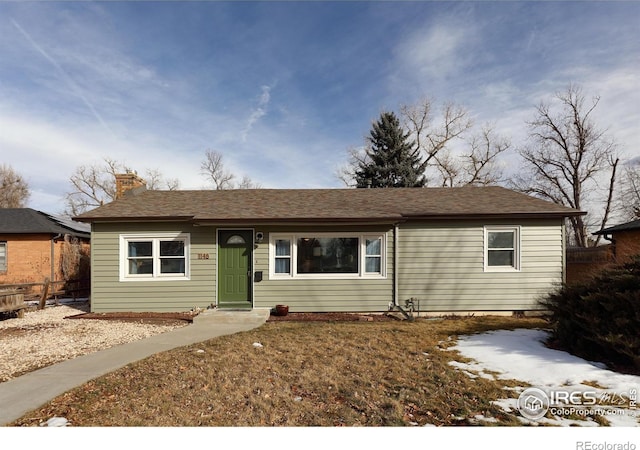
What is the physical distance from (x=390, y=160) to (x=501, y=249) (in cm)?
1633

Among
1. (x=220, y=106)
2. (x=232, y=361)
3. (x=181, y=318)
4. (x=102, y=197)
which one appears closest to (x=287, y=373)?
(x=232, y=361)

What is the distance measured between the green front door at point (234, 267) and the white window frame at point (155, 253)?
922 millimetres

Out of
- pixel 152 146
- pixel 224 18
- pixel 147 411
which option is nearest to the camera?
pixel 147 411

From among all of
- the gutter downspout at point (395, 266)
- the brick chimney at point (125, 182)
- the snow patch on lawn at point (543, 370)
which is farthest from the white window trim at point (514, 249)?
the brick chimney at point (125, 182)

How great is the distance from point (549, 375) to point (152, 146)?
18.4 meters

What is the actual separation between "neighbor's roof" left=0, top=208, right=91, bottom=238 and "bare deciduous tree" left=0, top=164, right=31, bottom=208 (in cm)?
2380

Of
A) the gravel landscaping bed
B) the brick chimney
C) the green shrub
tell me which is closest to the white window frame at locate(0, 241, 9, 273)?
the gravel landscaping bed

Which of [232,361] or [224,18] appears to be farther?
[224,18]

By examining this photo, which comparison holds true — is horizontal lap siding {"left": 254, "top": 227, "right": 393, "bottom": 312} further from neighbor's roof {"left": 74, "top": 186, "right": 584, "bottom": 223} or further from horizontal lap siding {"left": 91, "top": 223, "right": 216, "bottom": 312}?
horizontal lap siding {"left": 91, "top": 223, "right": 216, "bottom": 312}

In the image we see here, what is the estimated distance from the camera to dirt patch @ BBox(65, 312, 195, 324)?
8.03 m

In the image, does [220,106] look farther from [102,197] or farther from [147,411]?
[102,197]

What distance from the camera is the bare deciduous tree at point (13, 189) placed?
103 ft
